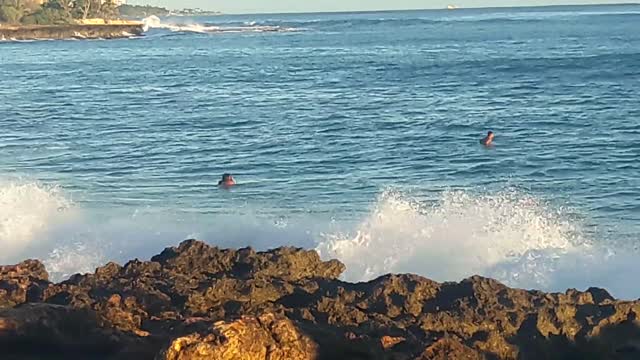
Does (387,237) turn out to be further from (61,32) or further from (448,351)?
(61,32)

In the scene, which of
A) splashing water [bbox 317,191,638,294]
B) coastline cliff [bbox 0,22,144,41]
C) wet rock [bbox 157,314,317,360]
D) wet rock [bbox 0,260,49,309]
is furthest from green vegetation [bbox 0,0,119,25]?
wet rock [bbox 157,314,317,360]

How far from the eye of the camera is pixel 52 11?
12594 centimetres

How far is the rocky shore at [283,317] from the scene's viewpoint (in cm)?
643

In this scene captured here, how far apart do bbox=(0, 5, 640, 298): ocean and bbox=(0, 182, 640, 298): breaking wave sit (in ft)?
0.15

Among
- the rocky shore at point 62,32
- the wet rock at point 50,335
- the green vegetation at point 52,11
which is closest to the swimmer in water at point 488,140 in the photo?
the wet rock at point 50,335

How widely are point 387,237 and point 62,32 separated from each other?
325 feet

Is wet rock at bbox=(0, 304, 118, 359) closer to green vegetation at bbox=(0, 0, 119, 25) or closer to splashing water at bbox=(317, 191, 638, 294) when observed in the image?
splashing water at bbox=(317, 191, 638, 294)

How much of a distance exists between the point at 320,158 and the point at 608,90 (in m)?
17.4

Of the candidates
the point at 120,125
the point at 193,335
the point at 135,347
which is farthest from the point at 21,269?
the point at 120,125

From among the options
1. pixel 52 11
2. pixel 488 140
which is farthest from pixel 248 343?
pixel 52 11

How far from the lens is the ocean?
47.8 feet

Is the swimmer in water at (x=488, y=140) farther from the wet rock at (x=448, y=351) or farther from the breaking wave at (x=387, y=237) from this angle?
the wet rock at (x=448, y=351)

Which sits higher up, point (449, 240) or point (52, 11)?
point (449, 240)

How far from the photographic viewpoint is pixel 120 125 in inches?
1260
